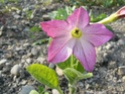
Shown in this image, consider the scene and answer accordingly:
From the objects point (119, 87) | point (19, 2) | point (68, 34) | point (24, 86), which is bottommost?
point (119, 87)

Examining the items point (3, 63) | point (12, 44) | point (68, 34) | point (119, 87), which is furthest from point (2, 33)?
point (68, 34)

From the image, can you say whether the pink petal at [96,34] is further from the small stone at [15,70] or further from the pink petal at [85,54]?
the small stone at [15,70]

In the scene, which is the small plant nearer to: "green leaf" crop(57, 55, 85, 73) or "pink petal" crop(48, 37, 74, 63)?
"pink petal" crop(48, 37, 74, 63)

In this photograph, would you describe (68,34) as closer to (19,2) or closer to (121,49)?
(121,49)

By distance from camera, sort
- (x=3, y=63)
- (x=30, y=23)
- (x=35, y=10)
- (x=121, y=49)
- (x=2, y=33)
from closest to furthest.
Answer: (x=3, y=63)
(x=121, y=49)
(x=2, y=33)
(x=30, y=23)
(x=35, y=10)

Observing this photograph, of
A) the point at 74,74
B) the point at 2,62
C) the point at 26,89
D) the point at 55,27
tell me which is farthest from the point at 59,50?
the point at 2,62

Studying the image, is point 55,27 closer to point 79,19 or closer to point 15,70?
point 79,19
